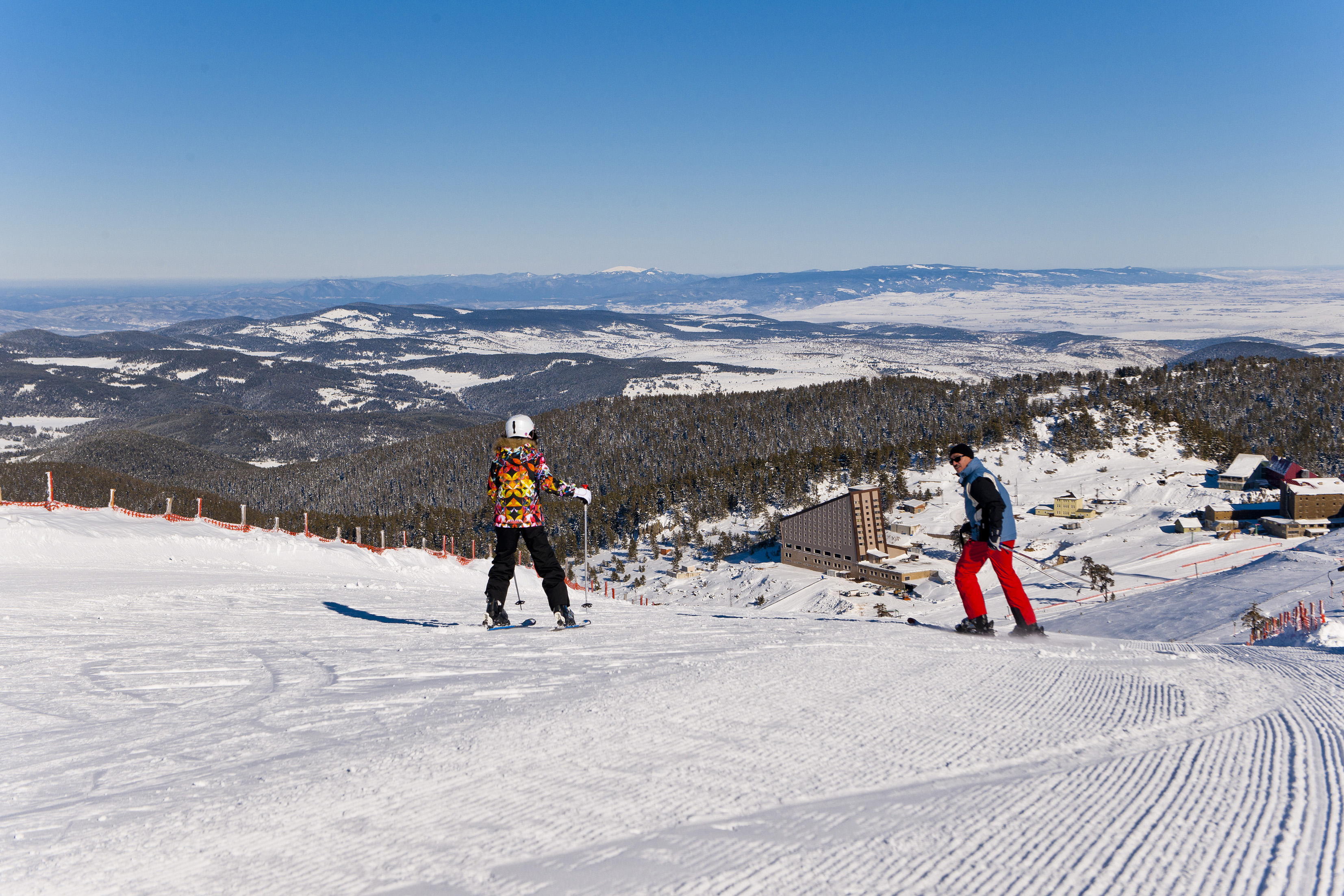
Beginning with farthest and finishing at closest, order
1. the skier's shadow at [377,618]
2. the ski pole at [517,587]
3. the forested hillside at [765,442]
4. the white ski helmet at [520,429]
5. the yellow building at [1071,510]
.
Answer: the forested hillside at [765,442] → the yellow building at [1071,510] → the skier's shadow at [377,618] → the ski pole at [517,587] → the white ski helmet at [520,429]

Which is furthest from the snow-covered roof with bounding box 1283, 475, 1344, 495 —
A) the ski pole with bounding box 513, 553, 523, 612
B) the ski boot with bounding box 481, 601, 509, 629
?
the ski boot with bounding box 481, 601, 509, 629

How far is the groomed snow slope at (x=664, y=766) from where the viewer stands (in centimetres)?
294

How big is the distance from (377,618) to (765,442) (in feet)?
385

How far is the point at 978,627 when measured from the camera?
29.1 feet

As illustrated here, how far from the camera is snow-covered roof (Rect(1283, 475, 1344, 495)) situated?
56594 millimetres

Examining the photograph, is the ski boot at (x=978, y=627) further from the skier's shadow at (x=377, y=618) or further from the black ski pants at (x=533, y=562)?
the skier's shadow at (x=377, y=618)

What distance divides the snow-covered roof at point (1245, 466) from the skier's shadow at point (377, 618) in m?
78.3

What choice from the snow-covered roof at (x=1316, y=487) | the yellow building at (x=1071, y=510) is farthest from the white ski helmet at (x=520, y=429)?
the snow-covered roof at (x=1316, y=487)

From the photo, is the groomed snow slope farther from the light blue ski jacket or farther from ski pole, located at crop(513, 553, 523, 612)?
ski pole, located at crop(513, 553, 523, 612)

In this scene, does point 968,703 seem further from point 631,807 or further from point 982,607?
point 982,607

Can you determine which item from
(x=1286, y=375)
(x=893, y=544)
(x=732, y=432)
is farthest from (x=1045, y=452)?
(x=1286, y=375)

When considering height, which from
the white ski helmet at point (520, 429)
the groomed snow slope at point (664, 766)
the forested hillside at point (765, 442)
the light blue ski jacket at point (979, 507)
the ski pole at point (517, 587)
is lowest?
the forested hillside at point (765, 442)

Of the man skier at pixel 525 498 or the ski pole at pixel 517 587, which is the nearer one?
the man skier at pixel 525 498

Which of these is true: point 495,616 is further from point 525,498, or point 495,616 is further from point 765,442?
point 765,442
